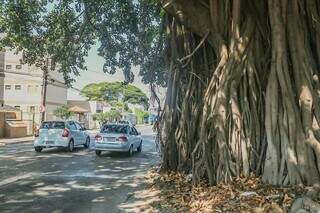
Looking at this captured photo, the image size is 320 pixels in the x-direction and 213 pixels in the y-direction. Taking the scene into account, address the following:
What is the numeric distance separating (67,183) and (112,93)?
265 feet

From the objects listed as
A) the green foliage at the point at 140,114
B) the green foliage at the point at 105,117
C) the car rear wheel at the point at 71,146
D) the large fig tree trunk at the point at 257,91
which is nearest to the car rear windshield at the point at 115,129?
the car rear wheel at the point at 71,146

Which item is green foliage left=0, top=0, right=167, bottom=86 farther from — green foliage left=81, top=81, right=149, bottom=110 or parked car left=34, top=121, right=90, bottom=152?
green foliage left=81, top=81, right=149, bottom=110

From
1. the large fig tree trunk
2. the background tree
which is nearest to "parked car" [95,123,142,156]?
the large fig tree trunk

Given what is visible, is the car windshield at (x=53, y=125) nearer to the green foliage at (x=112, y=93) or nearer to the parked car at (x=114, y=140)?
the parked car at (x=114, y=140)

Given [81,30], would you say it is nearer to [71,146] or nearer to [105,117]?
[71,146]

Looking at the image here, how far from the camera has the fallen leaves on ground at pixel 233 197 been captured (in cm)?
816

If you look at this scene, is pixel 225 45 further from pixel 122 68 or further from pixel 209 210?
pixel 122 68

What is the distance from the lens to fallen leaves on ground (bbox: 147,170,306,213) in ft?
26.8

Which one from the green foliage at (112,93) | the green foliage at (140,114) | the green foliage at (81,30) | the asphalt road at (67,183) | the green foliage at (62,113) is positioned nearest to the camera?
the asphalt road at (67,183)

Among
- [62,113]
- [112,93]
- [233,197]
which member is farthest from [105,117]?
[233,197]

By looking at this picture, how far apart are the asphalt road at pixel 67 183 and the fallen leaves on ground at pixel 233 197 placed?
1.20 metres

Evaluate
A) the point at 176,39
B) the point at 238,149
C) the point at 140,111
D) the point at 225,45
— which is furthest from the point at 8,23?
the point at 140,111

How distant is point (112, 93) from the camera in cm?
9406

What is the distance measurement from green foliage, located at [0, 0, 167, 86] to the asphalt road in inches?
155
